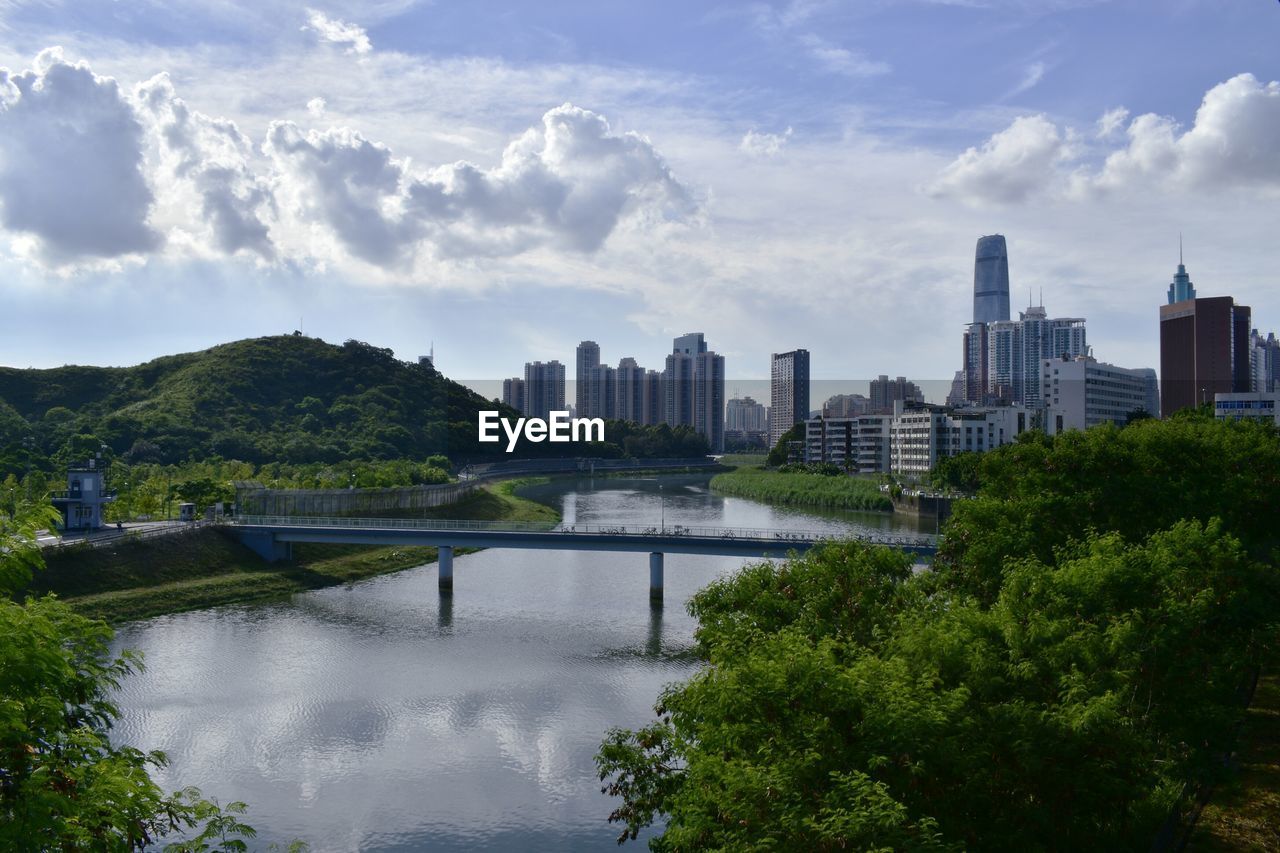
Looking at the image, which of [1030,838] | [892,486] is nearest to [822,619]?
[1030,838]

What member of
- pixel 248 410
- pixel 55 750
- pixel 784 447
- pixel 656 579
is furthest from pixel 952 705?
pixel 784 447

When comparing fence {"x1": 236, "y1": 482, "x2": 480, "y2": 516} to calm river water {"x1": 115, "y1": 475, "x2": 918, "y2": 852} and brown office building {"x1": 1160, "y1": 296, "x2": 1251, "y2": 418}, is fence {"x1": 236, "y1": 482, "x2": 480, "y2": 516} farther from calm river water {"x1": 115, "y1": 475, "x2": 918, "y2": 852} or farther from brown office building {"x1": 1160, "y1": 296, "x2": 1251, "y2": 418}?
brown office building {"x1": 1160, "y1": 296, "x2": 1251, "y2": 418}

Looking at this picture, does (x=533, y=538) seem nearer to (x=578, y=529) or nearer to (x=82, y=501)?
(x=578, y=529)

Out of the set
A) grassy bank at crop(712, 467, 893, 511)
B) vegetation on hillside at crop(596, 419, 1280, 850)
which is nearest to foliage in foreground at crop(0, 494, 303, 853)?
vegetation on hillside at crop(596, 419, 1280, 850)

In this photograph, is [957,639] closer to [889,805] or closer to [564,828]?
[889,805]

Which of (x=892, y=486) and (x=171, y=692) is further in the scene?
(x=892, y=486)

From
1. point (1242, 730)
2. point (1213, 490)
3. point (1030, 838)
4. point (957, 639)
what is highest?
point (1213, 490)
